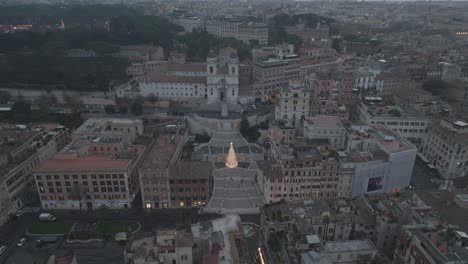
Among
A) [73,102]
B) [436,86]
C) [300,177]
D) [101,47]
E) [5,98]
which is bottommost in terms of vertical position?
[73,102]

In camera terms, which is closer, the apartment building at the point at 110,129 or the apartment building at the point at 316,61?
the apartment building at the point at 110,129

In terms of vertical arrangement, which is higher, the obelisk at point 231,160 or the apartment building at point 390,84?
the apartment building at point 390,84

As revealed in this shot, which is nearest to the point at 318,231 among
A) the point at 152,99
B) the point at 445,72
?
the point at 152,99

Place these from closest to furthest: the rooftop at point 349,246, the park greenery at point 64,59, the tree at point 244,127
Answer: the rooftop at point 349,246 < the tree at point 244,127 < the park greenery at point 64,59

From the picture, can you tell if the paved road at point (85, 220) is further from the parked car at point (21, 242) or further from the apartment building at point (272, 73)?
the apartment building at point (272, 73)

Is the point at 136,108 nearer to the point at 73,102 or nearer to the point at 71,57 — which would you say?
the point at 73,102

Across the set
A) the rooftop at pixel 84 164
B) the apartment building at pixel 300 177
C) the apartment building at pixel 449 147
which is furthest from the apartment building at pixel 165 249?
the apartment building at pixel 449 147

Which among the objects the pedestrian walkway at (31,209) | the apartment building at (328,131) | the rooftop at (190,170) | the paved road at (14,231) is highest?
the apartment building at (328,131)
